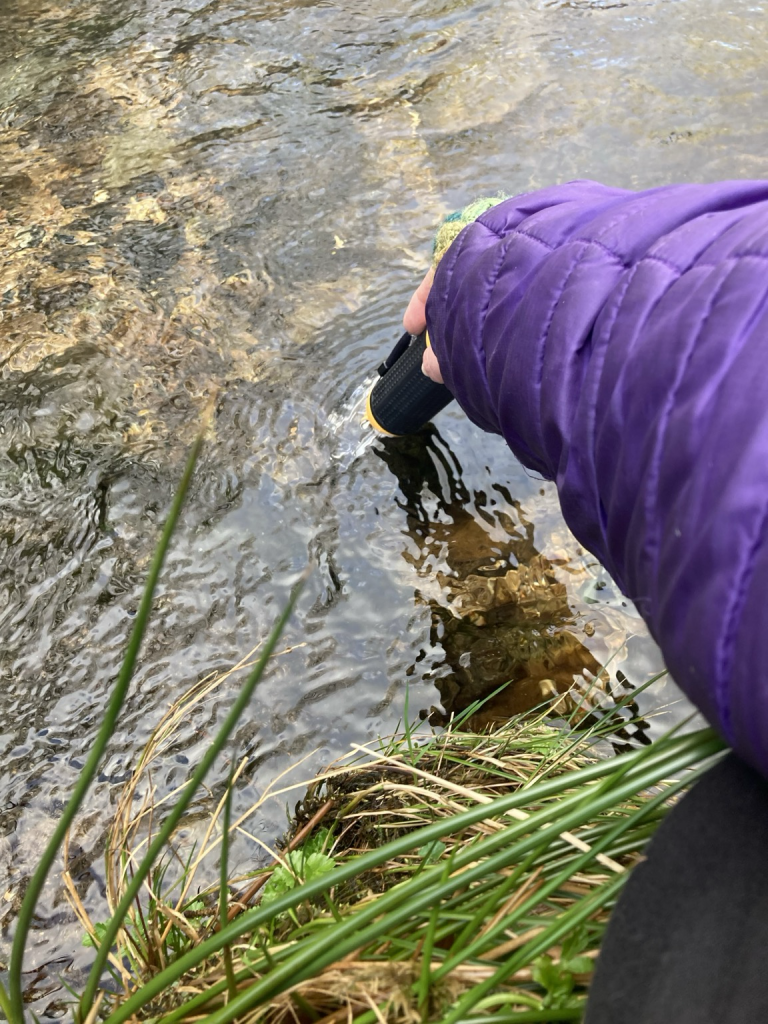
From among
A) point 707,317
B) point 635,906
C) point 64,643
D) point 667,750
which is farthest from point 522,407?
point 64,643

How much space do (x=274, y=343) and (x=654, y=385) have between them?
171cm

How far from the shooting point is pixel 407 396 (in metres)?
2.01

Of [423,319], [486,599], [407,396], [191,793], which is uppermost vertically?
[191,793]

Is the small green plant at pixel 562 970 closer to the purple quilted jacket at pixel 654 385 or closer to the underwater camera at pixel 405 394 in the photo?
the purple quilted jacket at pixel 654 385

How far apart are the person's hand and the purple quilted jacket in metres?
0.37

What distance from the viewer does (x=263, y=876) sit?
1.14 meters

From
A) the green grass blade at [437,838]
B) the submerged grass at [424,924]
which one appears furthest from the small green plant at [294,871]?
the green grass blade at [437,838]

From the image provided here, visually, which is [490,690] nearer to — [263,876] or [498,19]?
[263,876]

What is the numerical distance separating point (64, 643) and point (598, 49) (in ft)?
10.2

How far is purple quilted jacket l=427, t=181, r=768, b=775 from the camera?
626mm

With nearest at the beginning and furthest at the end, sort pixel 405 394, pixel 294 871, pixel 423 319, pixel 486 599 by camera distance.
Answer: pixel 294 871 → pixel 423 319 → pixel 486 599 → pixel 405 394

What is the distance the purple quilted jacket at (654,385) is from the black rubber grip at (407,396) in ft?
2.25

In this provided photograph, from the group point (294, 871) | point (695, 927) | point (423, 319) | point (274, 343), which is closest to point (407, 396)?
point (423, 319)

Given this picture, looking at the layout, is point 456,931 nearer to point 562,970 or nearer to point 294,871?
point 562,970
